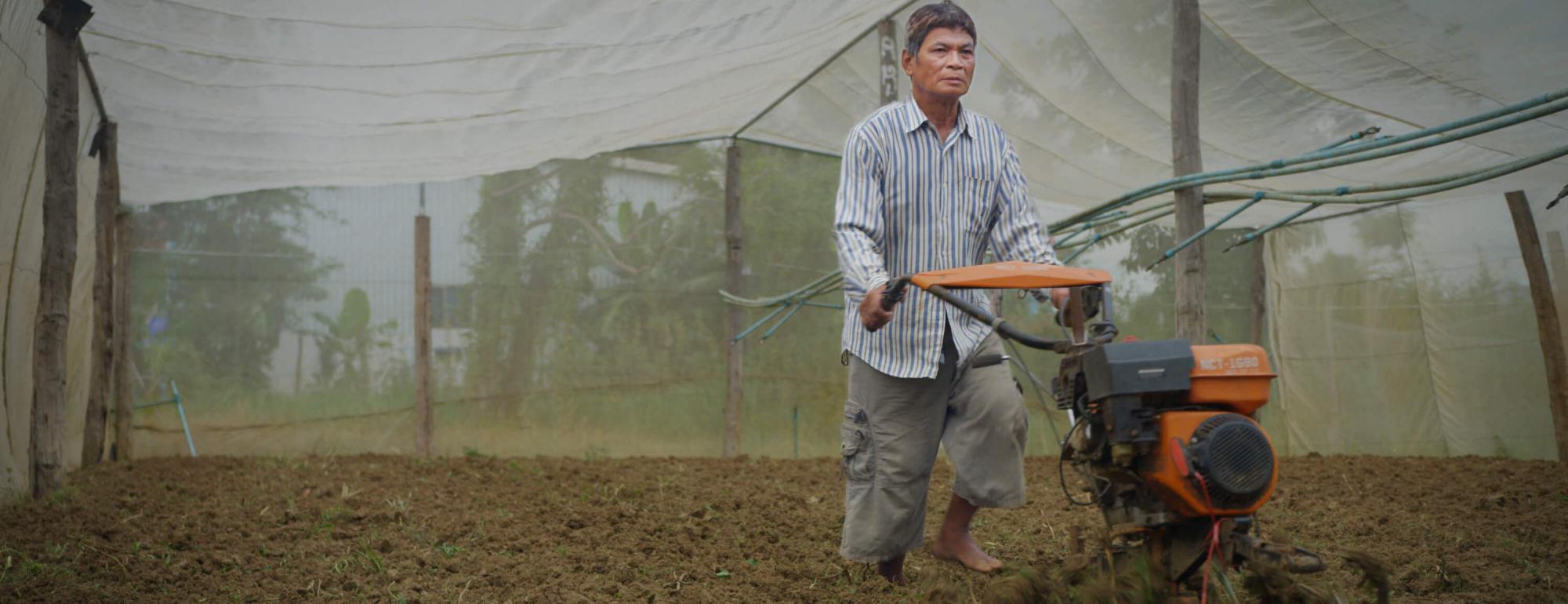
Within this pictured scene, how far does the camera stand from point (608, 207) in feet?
25.9

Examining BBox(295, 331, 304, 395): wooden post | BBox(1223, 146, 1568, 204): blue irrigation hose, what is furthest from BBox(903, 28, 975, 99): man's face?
BBox(295, 331, 304, 395): wooden post

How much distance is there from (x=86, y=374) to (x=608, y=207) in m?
3.64

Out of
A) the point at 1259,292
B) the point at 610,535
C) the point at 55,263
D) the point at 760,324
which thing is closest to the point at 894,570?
the point at 610,535

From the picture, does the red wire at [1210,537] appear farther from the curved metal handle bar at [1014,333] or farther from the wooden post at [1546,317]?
the wooden post at [1546,317]

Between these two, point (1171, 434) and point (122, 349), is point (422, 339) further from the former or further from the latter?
point (1171, 434)

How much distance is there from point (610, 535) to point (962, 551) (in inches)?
57.6

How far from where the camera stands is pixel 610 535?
12.1ft

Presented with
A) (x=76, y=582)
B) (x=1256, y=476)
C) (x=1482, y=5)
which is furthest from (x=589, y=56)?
(x=1256, y=476)

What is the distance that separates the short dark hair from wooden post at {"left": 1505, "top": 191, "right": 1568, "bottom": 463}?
4.87m

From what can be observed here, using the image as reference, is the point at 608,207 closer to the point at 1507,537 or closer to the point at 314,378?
the point at 314,378

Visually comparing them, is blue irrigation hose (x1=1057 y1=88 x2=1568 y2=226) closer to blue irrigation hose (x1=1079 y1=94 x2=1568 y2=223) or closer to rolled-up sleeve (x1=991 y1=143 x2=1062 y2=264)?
blue irrigation hose (x1=1079 y1=94 x2=1568 y2=223)

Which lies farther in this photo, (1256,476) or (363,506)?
(363,506)

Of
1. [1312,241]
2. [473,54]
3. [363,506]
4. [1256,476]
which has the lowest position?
[363,506]

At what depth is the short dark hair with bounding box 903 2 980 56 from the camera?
94.2 inches
